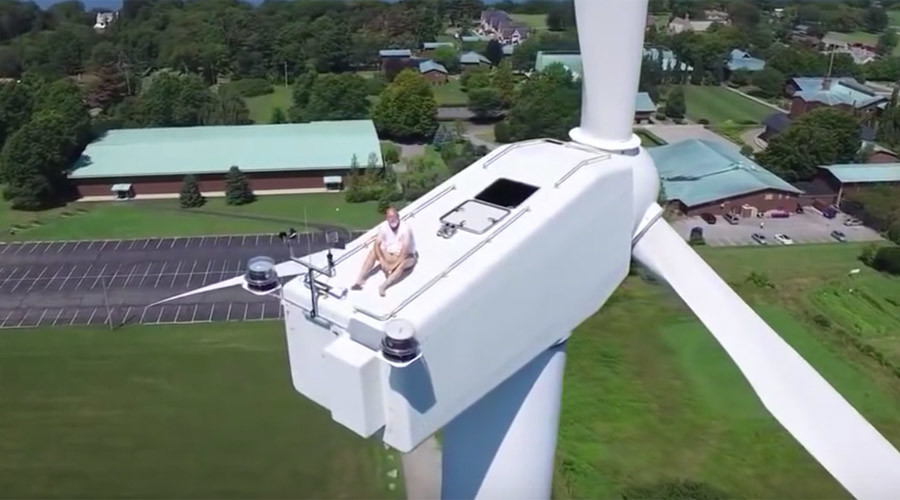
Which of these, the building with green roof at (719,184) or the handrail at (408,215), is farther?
the building with green roof at (719,184)

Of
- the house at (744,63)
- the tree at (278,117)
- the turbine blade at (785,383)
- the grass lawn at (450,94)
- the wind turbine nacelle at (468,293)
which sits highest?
the wind turbine nacelle at (468,293)

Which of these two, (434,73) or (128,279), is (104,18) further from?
(128,279)

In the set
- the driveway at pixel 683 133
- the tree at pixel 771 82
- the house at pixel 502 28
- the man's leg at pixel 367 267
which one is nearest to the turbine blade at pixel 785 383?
the man's leg at pixel 367 267

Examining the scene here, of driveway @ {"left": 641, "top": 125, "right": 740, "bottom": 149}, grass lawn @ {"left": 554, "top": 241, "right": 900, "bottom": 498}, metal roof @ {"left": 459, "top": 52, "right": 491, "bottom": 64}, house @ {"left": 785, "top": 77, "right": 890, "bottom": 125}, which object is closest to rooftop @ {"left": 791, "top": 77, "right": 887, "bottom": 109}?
house @ {"left": 785, "top": 77, "right": 890, "bottom": 125}

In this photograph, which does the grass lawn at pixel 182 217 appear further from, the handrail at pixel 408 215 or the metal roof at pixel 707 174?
the handrail at pixel 408 215

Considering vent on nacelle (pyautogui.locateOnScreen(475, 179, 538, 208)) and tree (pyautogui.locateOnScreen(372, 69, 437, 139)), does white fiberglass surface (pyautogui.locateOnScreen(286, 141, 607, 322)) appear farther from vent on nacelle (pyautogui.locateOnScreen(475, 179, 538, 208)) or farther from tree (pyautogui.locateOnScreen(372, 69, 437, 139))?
tree (pyautogui.locateOnScreen(372, 69, 437, 139))

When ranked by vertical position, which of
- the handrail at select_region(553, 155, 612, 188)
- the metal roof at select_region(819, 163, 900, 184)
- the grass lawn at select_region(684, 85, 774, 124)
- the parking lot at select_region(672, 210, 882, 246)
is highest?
the handrail at select_region(553, 155, 612, 188)
